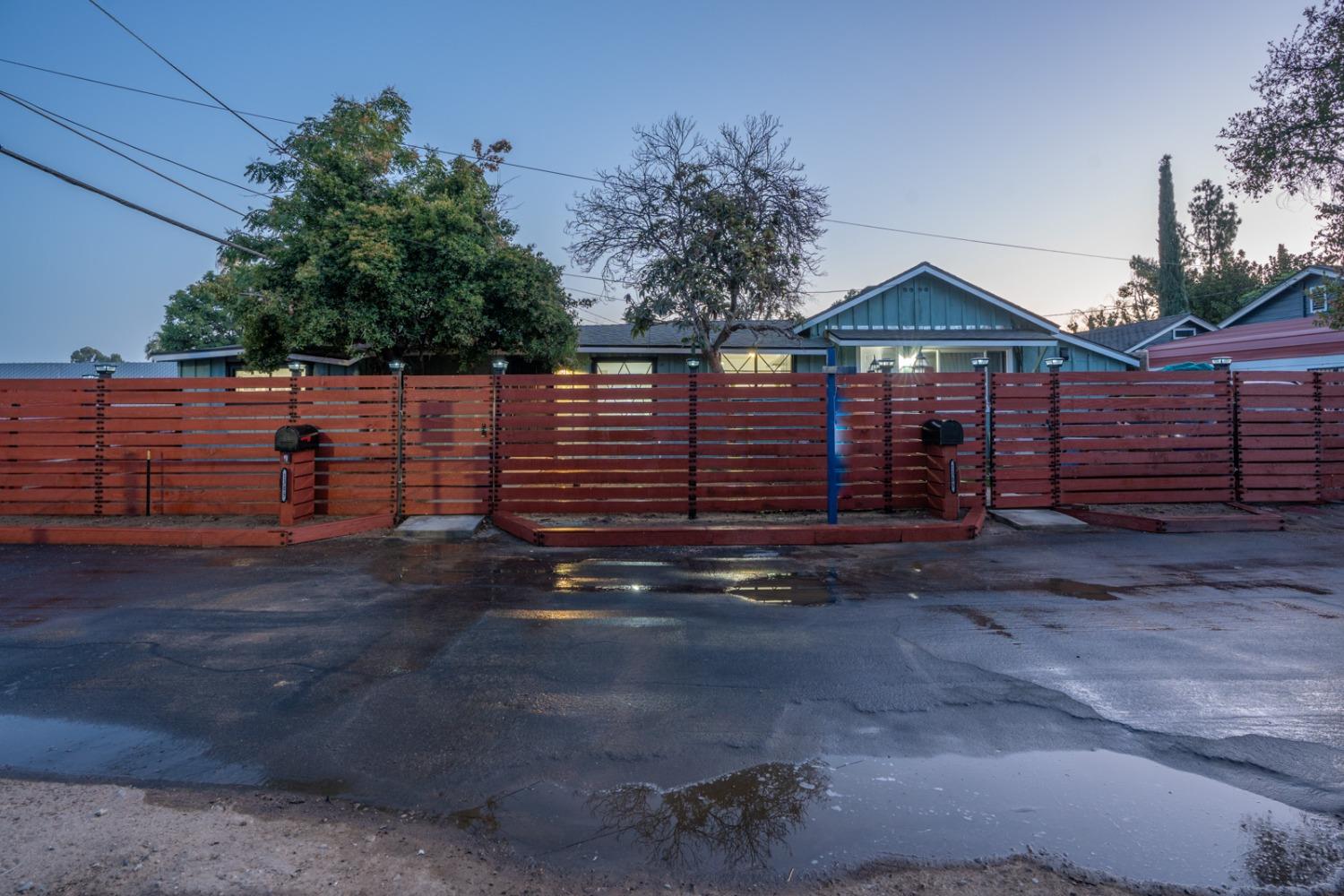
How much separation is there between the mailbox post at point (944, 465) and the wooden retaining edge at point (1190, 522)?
2006 millimetres

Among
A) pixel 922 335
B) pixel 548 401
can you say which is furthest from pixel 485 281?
pixel 922 335

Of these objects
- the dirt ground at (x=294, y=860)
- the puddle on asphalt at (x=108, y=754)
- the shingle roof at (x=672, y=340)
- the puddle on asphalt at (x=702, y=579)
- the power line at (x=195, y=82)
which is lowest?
the dirt ground at (x=294, y=860)

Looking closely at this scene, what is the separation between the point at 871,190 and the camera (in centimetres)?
2609

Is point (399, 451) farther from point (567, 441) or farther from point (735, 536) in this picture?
point (735, 536)

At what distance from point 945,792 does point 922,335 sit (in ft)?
62.7

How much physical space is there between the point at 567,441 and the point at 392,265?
7.77m

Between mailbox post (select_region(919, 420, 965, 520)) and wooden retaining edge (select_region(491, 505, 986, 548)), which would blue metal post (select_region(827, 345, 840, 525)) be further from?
mailbox post (select_region(919, 420, 965, 520))

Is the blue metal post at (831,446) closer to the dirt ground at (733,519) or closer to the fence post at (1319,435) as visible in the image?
the dirt ground at (733,519)

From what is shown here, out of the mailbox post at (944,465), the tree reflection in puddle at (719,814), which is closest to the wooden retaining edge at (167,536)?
the tree reflection in puddle at (719,814)

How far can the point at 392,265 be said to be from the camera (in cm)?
1574

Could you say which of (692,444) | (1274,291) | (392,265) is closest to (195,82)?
(392,265)

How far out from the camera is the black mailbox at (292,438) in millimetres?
9812

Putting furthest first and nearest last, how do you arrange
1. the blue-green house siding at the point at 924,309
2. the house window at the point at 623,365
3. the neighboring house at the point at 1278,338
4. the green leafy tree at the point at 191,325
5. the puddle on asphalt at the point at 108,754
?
the green leafy tree at the point at 191,325, the house window at the point at 623,365, the blue-green house siding at the point at 924,309, the neighboring house at the point at 1278,338, the puddle on asphalt at the point at 108,754

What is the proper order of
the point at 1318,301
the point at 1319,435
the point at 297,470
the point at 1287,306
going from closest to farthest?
1. the point at 297,470
2. the point at 1319,435
3. the point at 1318,301
4. the point at 1287,306
